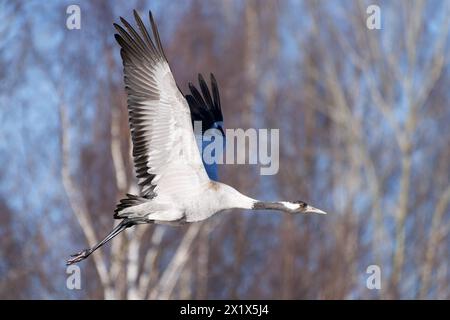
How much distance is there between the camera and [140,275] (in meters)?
23.6

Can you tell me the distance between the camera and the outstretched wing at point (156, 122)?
13.0m

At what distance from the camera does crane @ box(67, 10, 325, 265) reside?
12.9m

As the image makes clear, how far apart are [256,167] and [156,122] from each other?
48.8 ft

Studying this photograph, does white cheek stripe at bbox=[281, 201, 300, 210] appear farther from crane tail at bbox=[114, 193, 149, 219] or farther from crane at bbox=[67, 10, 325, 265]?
crane tail at bbox=[114, 193, 149, 219]

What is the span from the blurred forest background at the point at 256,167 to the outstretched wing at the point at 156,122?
367 inches

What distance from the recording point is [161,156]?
1318 cm

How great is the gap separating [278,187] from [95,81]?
557 centimetres

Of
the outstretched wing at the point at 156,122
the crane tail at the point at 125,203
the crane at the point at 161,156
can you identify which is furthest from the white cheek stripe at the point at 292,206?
the crane tail at the point at 125,203

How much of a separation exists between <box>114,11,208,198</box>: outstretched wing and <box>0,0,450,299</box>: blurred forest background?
9326 mm

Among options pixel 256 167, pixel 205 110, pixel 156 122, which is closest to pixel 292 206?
pixel 156 122

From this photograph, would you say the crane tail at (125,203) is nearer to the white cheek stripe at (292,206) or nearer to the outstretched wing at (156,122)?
the outstretched wing at (156,122)

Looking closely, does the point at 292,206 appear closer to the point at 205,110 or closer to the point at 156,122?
the point at 156,122
